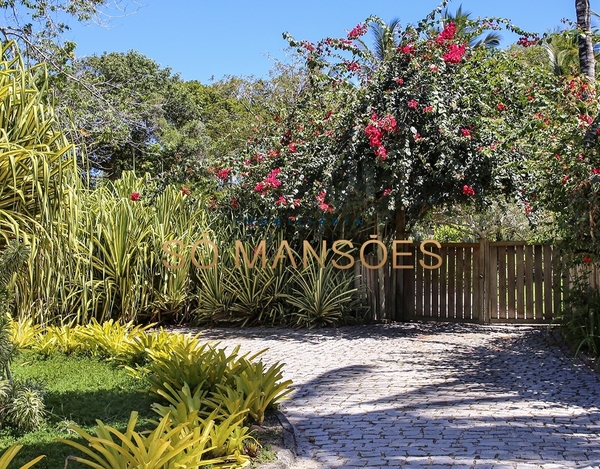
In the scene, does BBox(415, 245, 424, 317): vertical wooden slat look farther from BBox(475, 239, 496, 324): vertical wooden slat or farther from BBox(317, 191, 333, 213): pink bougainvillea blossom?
BBox(317, 191, 333, 213): pink bougainvillea blossom

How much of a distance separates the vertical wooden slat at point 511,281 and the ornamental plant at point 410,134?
1471 mm

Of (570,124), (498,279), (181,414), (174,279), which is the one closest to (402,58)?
(570,124)

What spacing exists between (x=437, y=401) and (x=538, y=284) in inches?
237

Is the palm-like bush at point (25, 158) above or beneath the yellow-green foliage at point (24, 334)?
above

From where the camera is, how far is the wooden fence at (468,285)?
11.0 m

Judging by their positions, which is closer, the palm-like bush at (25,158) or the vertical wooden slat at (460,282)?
the palm-like bush at (25,158)

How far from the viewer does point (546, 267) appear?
11.0 metres

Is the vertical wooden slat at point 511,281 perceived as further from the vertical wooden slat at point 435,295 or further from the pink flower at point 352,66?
the pink flower at point 352,66

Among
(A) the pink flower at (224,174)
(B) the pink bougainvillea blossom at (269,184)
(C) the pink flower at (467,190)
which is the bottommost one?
(C) the pink flower at (467,190)

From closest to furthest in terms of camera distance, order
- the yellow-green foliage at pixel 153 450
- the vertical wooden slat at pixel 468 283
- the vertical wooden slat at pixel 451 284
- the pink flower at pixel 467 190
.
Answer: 1. the yellow-green foliage at pixel 153 450
2. the pink flower at pixel 467 190
3. the vertical wooden slat at pixel 468 283
4. the vertical wooden slat at pixel 451 284

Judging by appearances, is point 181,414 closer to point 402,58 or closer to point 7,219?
point 7,219

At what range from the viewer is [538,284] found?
36.2 ft

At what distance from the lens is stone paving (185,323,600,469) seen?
4332 mm

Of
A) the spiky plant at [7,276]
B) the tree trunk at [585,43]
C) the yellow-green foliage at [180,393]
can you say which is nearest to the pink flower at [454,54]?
the tree trunk at [585,43]
